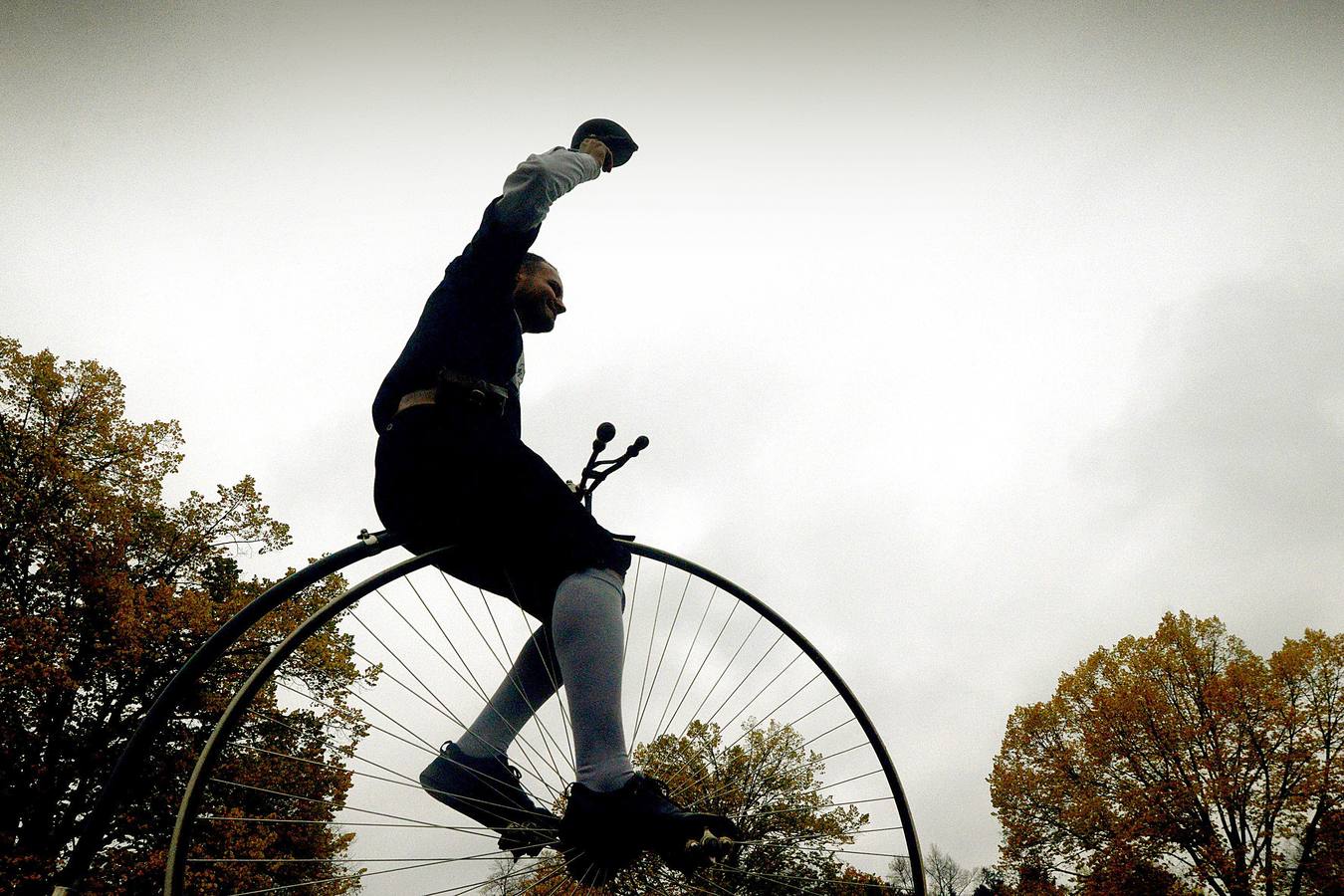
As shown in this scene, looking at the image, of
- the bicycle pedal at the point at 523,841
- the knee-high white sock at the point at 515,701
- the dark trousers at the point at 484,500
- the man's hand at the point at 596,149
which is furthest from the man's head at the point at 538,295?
the bicycle pedal at the point at 523,841

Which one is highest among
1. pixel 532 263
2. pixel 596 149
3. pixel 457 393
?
pixel 596 149

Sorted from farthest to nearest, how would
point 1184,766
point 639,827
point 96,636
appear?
point 1184,766 → point 96,636 → point 639,827

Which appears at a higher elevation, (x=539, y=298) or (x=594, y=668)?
(x=539, y=298)

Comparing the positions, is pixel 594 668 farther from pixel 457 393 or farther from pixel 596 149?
pixel 596 149

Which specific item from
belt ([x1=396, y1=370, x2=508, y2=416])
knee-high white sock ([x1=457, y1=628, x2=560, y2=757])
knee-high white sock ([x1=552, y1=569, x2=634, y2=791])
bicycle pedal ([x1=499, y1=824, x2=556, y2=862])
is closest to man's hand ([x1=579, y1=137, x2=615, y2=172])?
belt ([x1=396, y1=370, x2=508, y2=416])

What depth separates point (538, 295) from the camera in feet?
8.55

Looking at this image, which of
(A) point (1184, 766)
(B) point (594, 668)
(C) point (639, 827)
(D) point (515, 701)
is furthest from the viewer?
(A) point (1184, 766)

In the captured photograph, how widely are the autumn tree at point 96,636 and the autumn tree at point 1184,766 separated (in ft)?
59.4

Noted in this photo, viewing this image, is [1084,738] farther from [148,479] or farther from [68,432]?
[68,432]

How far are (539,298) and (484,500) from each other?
89 centimetres

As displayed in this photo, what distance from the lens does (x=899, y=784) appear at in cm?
260

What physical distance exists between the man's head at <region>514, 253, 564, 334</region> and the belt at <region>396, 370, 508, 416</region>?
0.51 meters

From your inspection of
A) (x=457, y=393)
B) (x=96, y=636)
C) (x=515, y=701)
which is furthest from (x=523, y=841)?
(x=96, y=636)

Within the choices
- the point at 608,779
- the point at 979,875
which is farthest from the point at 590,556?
the point at 979,875
